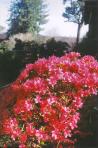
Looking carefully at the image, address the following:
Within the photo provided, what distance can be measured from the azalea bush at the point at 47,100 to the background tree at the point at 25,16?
125 ft

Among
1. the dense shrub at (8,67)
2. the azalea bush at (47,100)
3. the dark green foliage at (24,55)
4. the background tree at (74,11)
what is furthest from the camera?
the background tree at (74,11)

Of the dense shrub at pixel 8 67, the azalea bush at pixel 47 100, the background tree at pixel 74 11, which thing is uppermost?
the background tree at pixel 74 11

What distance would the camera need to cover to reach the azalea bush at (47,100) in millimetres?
5168

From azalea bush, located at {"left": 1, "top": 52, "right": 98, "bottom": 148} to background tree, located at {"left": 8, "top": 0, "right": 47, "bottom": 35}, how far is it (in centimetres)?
3817

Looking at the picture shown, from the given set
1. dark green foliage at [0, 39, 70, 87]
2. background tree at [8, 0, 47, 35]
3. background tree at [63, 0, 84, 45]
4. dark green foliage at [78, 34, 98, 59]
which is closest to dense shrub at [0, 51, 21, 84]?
dark green foliage at [0, 39, 70, 87]

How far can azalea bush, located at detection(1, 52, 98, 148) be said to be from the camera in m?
5.17

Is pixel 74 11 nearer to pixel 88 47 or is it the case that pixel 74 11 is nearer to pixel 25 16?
pixel 25 16

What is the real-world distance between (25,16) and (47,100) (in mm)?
42385

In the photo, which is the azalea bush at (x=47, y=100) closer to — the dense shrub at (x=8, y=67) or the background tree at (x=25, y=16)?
the dense shrub at (x=8, y=67)

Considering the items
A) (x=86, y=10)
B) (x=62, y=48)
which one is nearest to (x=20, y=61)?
(x=62, y=48)

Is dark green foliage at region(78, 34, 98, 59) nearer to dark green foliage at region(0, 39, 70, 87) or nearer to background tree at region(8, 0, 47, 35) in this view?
dark green foliage at region(0, 39, 70, 87)

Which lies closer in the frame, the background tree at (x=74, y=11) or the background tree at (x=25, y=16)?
the background tree at (x=74, y=11)

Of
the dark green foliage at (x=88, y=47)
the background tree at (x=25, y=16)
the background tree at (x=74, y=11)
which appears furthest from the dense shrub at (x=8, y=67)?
the background tree at (x=25, y=16)

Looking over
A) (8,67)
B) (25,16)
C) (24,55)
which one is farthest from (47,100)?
(25,16)
